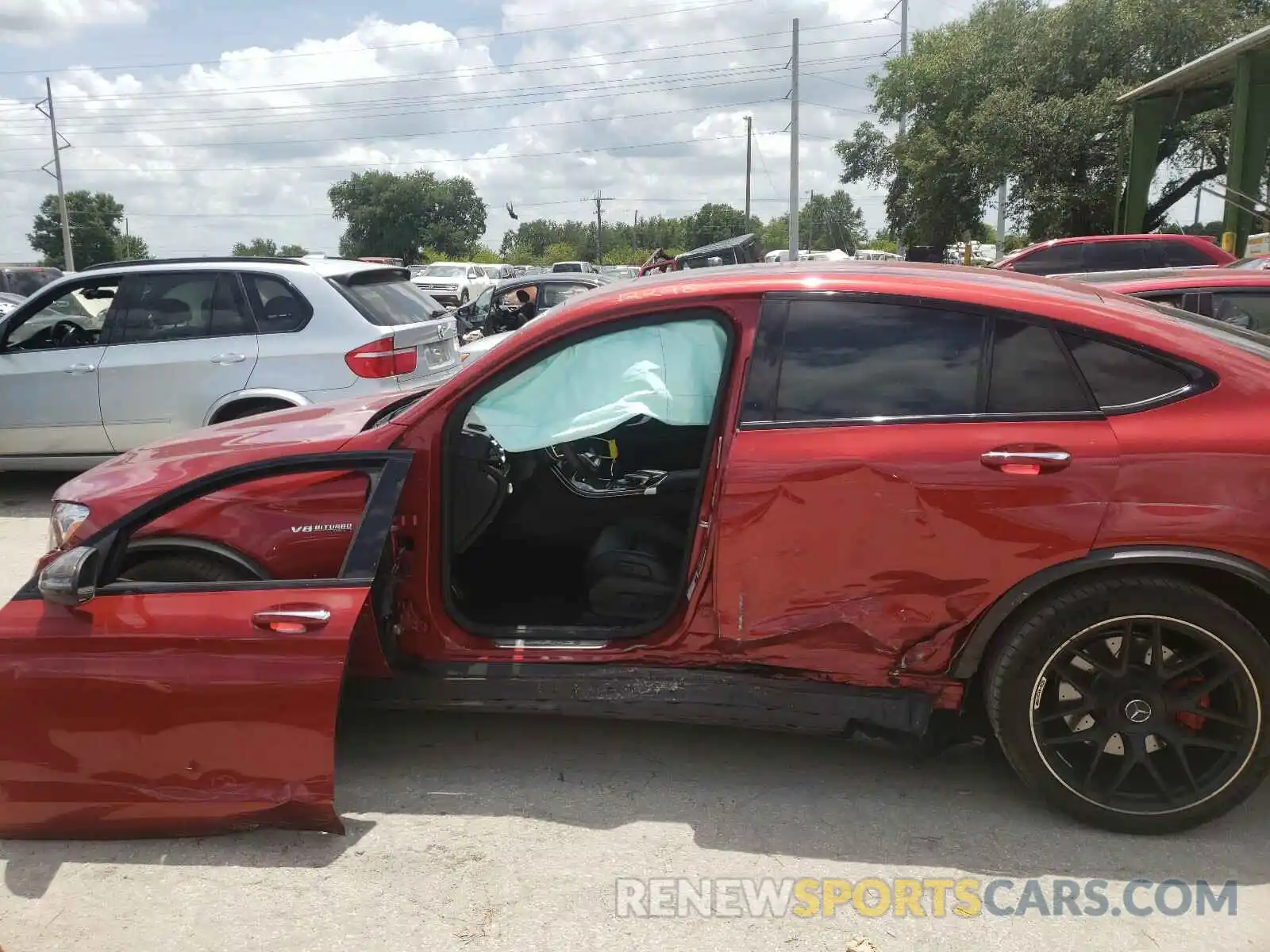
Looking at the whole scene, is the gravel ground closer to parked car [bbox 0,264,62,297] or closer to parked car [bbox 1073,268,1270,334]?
parked car [bbox 1073,268,1270,334]

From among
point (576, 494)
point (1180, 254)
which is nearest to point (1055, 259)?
point (1180, 254)

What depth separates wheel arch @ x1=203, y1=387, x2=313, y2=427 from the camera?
668cm

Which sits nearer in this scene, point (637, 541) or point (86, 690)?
point (86, 690)

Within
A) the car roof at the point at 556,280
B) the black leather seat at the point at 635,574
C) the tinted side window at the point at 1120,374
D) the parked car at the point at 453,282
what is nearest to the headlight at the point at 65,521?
the black leather seat at the point at 635,574

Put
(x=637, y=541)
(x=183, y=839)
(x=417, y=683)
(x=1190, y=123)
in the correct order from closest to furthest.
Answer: (x=183, y=839)
(x=417, y=683)
(x=637, y=541)
(x=1190, y=123)

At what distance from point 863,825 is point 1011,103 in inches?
1083

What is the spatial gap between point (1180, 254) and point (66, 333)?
44.7 feet

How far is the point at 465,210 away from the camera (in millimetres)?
95000

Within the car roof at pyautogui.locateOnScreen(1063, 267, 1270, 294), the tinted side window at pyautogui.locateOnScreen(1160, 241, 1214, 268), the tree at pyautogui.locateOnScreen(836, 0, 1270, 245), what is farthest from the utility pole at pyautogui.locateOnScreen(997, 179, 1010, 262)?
the car roof at pyautogui.locateOnScreen(1063, 267, 1270, 294)

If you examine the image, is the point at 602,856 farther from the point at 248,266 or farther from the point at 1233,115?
the point at 1233,115

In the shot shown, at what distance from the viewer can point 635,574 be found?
3568mm

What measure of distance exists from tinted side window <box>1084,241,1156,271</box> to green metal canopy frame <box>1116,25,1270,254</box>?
7.85 feet

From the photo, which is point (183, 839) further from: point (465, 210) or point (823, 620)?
point (465, 210)

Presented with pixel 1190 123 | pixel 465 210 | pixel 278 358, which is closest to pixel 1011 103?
pixel 1190 123
